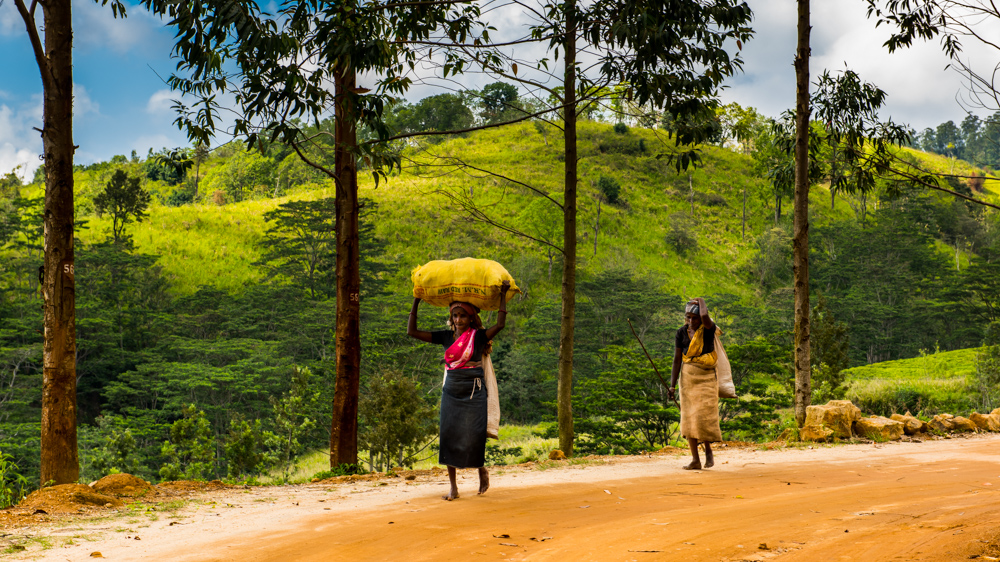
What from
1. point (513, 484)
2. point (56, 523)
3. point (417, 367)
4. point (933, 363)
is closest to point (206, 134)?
point (56, 523)

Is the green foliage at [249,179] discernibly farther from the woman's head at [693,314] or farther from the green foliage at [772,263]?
the woman's head at [693,314]

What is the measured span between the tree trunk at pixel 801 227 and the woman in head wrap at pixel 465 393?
732 centimetres

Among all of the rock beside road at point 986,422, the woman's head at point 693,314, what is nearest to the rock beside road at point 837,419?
the rock beside road at point 986,422

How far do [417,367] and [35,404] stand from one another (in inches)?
616

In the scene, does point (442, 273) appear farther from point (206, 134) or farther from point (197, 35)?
point (206, 134)

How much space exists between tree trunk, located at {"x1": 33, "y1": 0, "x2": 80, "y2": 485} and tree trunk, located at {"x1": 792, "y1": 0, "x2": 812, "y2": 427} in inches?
381

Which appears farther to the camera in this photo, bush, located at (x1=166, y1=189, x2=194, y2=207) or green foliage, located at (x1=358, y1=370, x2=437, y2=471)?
bush, located at (x1=166, y1=189, x2=194, y2=207)

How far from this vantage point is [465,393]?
562 centimetres

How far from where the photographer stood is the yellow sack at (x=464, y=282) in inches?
217

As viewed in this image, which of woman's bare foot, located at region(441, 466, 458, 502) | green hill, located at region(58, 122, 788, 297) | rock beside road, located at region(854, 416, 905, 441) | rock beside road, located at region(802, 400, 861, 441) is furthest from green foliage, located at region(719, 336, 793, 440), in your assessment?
green hill, located at region(58, 122, 788, 297)

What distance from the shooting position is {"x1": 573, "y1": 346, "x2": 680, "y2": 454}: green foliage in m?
22.3

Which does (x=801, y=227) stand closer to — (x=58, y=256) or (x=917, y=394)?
(x=58, y=256)

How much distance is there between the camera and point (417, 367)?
2836cm

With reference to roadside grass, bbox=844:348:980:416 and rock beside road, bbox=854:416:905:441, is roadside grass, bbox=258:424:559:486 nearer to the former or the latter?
rock beside road, bbox=854:416:905:441
